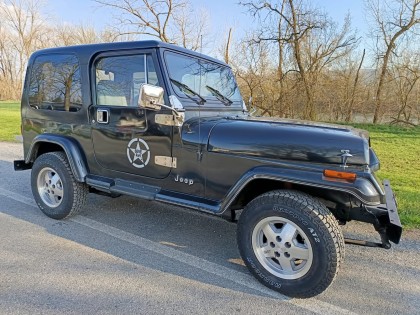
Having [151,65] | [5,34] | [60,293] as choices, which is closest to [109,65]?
[151,65]

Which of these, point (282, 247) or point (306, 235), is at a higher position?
point (306, 235)

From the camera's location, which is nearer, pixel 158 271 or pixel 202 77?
pixel 158 271

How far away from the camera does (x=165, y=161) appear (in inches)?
121

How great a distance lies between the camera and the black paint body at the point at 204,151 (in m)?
2.40

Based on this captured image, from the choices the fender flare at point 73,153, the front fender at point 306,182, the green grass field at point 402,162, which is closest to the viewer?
the front fender at point 306,182

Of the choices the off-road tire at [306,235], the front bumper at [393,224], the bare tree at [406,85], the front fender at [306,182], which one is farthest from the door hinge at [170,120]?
the bare tree at [406,85]

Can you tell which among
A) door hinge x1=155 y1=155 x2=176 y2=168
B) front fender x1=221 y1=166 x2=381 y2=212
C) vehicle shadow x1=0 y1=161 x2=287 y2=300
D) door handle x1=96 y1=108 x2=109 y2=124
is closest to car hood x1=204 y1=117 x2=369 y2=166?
front fender x1=221 y1=166 x2=381 y2=212

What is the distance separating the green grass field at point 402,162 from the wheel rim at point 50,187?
4421 mm

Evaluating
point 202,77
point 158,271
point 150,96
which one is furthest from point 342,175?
point 202,77

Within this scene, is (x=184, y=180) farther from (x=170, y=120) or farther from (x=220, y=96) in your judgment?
(x=220, y=96)

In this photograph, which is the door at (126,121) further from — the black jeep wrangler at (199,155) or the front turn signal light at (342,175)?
the front turn signal light at (342,175)

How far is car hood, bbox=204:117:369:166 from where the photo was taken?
2.36 metres

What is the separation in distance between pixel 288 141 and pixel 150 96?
124cm

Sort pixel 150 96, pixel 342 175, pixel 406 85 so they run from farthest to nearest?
1. pixel 406 85
2. pixel 150 96
3. pixel 342 175
